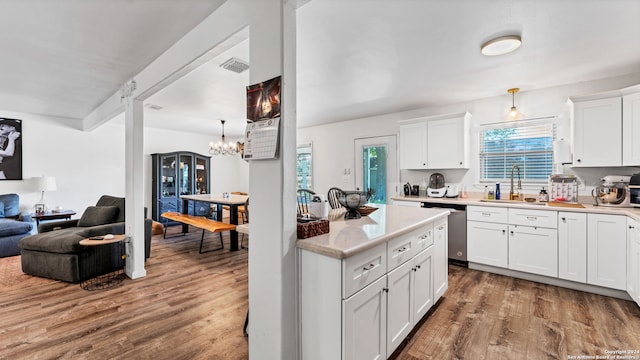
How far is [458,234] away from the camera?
145 inches

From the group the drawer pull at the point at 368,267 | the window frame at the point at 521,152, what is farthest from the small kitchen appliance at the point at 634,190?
the drawer pull at the point at 368,267

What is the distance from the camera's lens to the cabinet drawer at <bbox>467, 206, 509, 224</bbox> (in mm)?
3342

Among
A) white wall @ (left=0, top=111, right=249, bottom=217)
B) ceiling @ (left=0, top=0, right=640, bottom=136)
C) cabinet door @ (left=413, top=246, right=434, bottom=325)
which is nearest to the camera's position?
ceiling @ (left=0, top=0, right=640, bottom=136)

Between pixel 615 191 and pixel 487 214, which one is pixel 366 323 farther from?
pixel 615 191

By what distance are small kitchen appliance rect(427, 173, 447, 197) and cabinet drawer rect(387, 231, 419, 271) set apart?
2243 millimetres

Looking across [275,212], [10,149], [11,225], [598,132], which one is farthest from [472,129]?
[10,149]

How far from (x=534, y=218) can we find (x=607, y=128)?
1209 mm

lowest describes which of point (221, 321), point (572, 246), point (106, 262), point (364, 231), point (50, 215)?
point (221, 321)

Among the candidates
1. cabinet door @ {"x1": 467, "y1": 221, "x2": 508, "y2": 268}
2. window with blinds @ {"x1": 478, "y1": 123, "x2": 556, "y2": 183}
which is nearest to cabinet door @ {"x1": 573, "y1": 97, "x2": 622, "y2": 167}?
window with blinds @ {"x1": 478, "y1": 123, "x2": 556, "y2": 183}

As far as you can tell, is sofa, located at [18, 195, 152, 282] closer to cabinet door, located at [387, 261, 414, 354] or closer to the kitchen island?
the kitchen island

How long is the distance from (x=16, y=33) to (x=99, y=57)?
1.78 feet

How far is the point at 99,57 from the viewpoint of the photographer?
2.66 m

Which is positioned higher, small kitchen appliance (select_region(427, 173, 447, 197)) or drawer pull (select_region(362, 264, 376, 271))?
small kitchen appliance (select_region(427, 173, 447, 197))

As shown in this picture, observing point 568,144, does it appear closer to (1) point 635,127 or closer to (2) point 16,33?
(1) point 635,127
